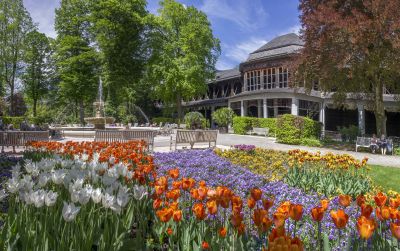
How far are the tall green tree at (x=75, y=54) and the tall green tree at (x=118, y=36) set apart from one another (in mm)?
1952

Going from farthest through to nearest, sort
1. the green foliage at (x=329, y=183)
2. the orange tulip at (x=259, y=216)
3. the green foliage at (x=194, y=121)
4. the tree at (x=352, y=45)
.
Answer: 1. the green foliage at (x=194, y=121)
2. the tree at (x=352, y=45)
3. the green foliage at (x=329, y=183)
4. the orange tulip at (x=259, y=216)

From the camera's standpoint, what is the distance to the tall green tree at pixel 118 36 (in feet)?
126

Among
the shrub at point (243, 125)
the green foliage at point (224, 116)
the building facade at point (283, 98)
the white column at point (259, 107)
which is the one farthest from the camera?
the white column at point (259, 107)

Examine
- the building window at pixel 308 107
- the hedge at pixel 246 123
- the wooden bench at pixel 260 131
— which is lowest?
the wooden bench at pixel 260 131

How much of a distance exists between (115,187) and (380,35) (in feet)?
58.1

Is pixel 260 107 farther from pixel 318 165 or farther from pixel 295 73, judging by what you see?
pixel 318 165

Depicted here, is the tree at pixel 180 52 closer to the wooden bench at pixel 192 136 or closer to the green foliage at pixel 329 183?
the wooden bench at pixel 192 136

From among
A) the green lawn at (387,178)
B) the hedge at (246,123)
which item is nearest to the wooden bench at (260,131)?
the hedge at (246,123)

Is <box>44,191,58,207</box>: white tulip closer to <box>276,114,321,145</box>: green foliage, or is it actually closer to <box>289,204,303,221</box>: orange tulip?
<box>289,204,303,221</box>: orange tulip

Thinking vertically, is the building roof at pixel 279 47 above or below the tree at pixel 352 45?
above

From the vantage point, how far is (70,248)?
2.30m

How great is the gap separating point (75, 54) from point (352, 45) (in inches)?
1332

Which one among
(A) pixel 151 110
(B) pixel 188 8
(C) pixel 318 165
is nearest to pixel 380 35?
(C) pixel 318 165

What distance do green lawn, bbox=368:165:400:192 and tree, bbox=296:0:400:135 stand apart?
7.82 metres
